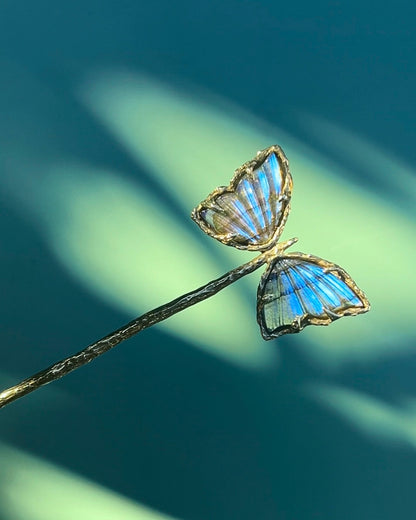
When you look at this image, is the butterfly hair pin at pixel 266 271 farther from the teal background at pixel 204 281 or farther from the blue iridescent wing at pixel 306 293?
the teal background at pixel 204 281

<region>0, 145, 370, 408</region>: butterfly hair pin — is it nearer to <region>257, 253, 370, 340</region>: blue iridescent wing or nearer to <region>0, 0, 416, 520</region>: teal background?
<region>257, 253, 370, 340</region>: blue iridescent wing

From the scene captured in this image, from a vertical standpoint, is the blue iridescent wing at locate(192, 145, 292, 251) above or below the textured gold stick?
above

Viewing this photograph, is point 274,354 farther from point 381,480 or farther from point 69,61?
point 69,61

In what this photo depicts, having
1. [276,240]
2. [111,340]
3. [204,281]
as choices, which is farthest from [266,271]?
[204,281]

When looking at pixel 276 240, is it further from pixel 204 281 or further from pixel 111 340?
pixel 204 281

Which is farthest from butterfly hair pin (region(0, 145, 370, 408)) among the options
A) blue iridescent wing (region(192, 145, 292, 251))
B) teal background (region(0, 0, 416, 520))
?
teal background (region(0, 0, 416, 520))

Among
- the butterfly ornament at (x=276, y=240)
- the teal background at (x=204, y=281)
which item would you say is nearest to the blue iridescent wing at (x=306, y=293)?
the butterfly ornament at (x=276, y=240)

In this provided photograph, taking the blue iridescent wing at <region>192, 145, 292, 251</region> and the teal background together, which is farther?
the teal background
